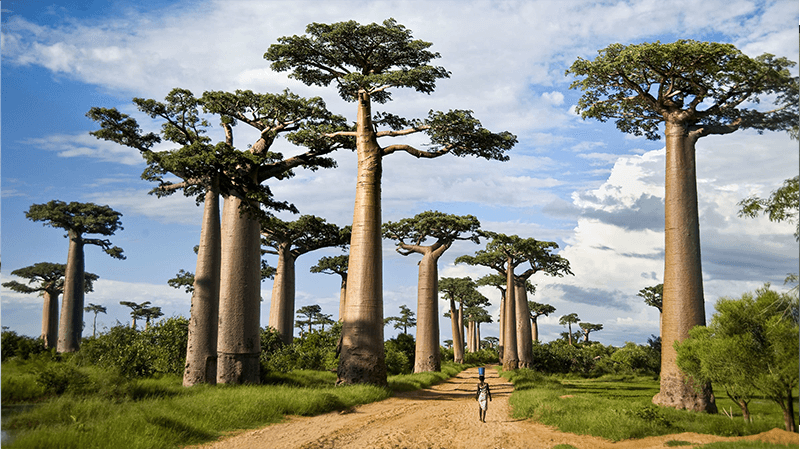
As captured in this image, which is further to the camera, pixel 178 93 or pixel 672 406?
pixel 178 93

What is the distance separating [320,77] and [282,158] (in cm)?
448

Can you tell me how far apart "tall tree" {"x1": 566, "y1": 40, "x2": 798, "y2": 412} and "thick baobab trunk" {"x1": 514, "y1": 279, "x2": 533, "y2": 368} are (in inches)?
871

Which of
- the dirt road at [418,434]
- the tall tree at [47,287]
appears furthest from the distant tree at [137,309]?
the dirt road at [418,434]

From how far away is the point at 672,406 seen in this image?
43.2 feet

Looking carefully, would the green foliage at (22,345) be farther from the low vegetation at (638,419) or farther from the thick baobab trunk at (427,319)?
the low vegetation at (638,419)

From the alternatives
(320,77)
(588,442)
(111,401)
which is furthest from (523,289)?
(111,401)

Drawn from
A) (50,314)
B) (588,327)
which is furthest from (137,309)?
(588,327)

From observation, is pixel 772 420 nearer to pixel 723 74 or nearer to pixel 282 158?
pixel 723 74

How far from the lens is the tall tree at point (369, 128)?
709 inches

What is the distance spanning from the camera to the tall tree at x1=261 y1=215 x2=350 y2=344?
3062 cm

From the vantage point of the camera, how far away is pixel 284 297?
103 feet

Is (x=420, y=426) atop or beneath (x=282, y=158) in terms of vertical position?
beneath

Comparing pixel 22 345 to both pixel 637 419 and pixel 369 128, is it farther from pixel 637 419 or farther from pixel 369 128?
pixel 637 419

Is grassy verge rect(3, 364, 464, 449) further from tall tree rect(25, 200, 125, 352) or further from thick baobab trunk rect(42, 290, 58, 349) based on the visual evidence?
thick baobab trunk rect(42, 290, 58, 349)
